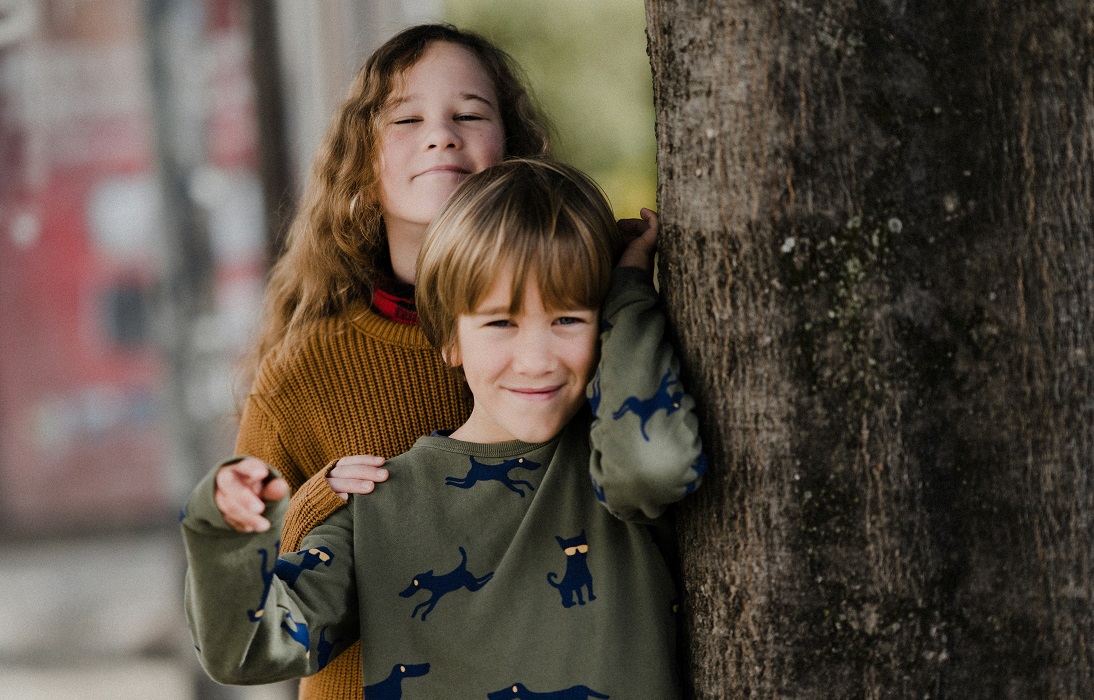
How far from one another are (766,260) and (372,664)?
2.73ft

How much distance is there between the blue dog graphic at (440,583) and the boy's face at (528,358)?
221mm

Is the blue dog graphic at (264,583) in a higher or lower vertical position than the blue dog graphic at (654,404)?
lower

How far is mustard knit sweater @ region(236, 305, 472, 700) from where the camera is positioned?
2.40m

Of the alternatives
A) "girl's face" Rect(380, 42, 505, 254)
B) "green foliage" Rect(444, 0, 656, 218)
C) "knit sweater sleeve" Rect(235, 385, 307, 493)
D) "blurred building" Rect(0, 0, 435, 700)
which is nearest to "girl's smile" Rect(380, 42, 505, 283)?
"girl's face" Rect(380, 42, 505, 254)

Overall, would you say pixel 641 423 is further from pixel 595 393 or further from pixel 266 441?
pixel 266 441

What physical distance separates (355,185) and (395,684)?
119 cm

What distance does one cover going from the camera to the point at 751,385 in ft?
5.23

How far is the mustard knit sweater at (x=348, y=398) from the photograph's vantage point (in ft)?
7.86

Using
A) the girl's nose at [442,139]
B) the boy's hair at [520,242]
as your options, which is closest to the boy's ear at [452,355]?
the boy's hair at [520,242]

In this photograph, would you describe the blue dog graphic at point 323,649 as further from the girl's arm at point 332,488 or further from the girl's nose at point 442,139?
the girl's nose at point 442,139

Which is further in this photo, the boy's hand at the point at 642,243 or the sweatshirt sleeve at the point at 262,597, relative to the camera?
the boy's hand at the point at 642,243

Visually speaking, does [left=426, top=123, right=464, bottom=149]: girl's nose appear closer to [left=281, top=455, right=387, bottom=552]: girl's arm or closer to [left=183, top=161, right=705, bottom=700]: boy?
A: [left=183, top=161, right=705, bottom=700]: boy

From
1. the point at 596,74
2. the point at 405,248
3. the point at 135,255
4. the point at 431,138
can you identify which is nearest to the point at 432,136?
the point at 431,138

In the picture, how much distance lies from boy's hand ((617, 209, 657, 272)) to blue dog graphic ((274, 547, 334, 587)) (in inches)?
24.5
